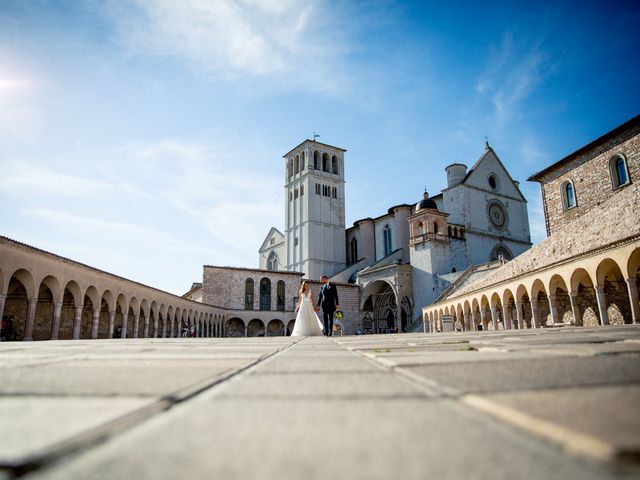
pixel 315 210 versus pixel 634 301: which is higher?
pixel 315 210

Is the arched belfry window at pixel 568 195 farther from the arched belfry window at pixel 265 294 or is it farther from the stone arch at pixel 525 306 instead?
the arched belfry window at pixel 265 294

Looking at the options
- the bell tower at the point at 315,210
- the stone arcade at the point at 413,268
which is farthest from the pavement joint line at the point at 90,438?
the bell tower at the point at 315,210

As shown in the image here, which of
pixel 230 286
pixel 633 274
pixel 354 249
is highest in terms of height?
pixel 354 249

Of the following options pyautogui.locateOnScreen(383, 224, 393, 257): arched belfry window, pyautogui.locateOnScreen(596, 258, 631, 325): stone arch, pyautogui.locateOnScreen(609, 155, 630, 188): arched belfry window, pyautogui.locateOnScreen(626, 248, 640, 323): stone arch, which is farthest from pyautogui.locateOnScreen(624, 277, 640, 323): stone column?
pyautogui.locateOnScreen(383, 224, 393, 257): arched belfry window

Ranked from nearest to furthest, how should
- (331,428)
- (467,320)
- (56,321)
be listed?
(331,428)
(56,321)
(467,320)

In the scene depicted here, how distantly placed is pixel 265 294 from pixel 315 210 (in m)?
13.6

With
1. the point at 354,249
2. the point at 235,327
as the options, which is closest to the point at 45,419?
the point at 235,327

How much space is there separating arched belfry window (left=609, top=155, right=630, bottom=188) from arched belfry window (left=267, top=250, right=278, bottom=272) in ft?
136

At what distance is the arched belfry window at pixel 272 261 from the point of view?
2223 inches

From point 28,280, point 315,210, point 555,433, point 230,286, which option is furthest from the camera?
point 315,210

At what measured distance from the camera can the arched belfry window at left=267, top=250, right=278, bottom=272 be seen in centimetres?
5647

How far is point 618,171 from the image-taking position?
20.2m

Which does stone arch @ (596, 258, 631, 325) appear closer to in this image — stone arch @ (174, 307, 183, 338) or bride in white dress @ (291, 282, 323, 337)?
bride in white dress @ (291, 282, 323, 337)

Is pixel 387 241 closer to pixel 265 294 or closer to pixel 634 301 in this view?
pixel 265 294
